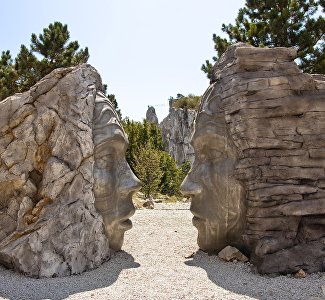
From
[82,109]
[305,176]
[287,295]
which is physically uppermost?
[82,109]

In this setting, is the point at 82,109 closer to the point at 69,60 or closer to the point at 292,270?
the point at 292,270

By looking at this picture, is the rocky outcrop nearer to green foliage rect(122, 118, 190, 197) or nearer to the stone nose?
green foliage rect(122, 118, 190, 197)

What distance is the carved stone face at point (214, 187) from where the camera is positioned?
21.2ft

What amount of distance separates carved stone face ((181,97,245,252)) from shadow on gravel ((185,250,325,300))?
0.53m

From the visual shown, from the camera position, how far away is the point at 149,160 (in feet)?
66.4

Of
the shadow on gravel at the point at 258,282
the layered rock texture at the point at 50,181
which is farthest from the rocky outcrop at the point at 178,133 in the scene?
the shadow on gravel at the point at 258,282

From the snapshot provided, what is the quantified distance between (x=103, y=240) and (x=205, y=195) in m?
1.86

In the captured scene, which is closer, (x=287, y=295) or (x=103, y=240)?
(x=287, y=295)

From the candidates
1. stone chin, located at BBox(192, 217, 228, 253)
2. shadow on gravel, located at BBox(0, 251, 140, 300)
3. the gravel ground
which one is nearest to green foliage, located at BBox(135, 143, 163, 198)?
the gravel ground

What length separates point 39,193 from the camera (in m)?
6.12

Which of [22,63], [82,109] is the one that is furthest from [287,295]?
[22,63]

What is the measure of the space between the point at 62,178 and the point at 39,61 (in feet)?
46.5

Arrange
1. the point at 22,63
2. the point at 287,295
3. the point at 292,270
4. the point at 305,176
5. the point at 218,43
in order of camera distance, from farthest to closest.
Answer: the point at 22,63, the point at 218,43, the point at 305,176, the point at 292,270, the point at 287,295

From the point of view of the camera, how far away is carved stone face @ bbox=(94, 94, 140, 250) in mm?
6422
